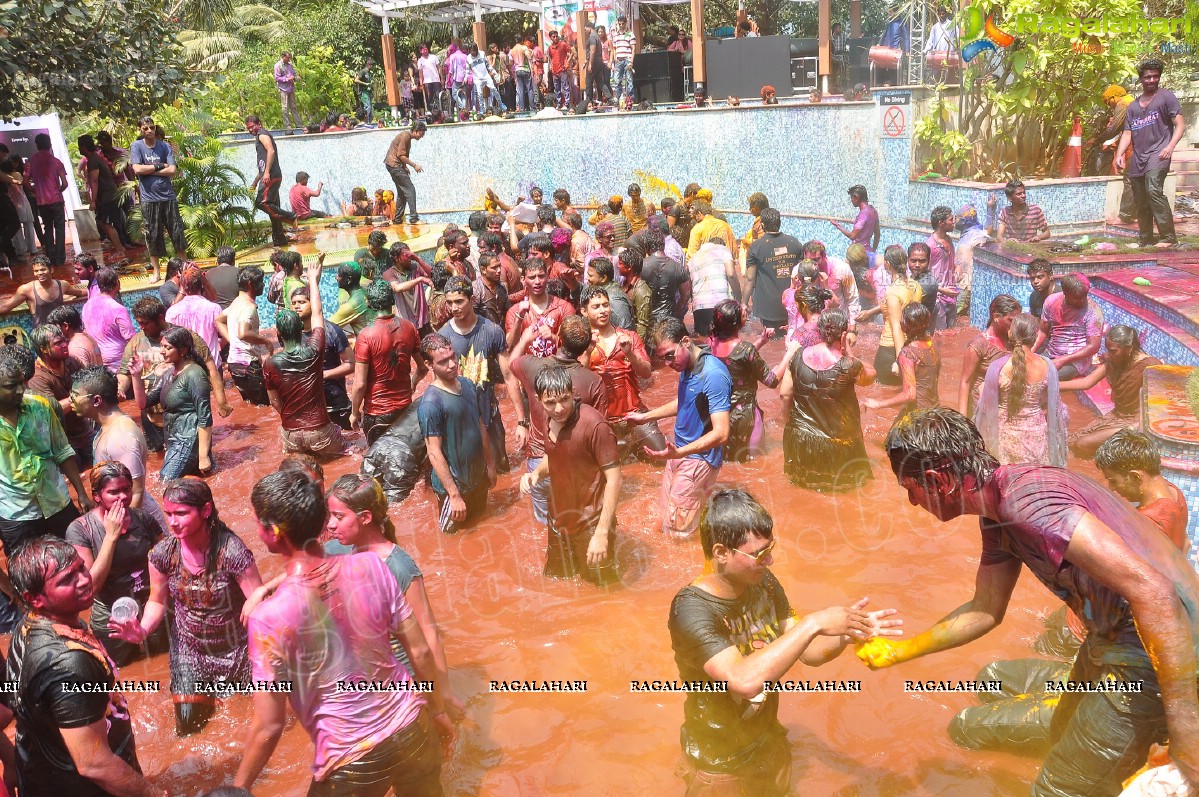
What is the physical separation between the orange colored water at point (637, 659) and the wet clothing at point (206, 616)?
1.15ft

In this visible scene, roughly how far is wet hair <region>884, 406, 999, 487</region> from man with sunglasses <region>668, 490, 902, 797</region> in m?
0.51

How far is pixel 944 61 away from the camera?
14539mm

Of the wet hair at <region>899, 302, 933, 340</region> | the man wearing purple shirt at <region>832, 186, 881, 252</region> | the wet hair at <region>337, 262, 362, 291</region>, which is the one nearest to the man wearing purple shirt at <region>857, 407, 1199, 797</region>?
the wet hair at <region>899, 302, 933, 340</region>

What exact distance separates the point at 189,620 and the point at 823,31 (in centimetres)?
1740

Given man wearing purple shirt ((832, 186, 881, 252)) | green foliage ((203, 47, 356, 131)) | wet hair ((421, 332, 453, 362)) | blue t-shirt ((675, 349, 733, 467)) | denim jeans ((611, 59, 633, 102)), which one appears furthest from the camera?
green foliage ((203, 47, 356, 131))

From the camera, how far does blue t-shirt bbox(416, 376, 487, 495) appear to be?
6309 mm

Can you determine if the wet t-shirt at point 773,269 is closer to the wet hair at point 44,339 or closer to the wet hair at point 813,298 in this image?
the wet hair at point 813,298

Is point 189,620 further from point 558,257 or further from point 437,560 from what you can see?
point 558,257

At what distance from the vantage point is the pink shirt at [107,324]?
9.24 metres

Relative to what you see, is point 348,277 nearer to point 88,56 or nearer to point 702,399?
point 702,399

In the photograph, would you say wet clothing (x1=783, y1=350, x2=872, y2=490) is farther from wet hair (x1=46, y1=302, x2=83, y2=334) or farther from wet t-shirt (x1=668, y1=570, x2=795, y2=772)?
wet hair (x1=46, y1=302, x2=83, y2=334)

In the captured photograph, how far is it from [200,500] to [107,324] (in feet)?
19.4

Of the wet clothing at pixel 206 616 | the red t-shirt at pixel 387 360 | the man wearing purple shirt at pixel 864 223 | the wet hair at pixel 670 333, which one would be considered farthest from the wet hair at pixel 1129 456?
the man wearing purple shirt at pixel 864 223

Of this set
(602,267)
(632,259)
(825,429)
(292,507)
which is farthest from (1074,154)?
(292,507)
